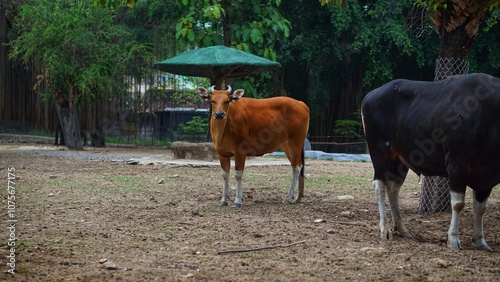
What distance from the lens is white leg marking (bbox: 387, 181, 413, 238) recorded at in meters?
7.25

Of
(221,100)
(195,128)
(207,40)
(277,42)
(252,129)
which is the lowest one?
(195,128)

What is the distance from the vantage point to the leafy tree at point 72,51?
1977cm

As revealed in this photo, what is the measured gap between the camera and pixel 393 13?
22.3 meters

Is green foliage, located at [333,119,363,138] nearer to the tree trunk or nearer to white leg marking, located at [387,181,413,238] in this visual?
the tree trunk

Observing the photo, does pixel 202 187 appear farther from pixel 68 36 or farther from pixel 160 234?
pixel 68 36

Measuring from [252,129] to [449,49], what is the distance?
108 inches

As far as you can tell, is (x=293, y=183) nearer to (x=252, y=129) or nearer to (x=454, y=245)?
(x=252, y=129)

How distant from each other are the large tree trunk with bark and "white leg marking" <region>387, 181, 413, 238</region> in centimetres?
148

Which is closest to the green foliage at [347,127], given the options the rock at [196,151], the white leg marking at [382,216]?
the rock at [196,151]

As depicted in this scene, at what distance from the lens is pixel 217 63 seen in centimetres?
1463

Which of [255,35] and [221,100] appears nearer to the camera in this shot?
[221,100]

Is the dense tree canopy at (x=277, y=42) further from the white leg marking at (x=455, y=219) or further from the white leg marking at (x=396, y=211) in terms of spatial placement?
the white leg marking at (x=455, y=219)

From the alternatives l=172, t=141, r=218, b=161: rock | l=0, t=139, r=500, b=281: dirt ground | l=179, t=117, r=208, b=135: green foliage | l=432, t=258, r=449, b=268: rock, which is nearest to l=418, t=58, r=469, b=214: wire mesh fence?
l=0, t=139, r=500, b=281: dirt ground

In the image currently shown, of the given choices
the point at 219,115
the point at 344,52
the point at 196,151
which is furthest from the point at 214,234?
the point at 344,52
